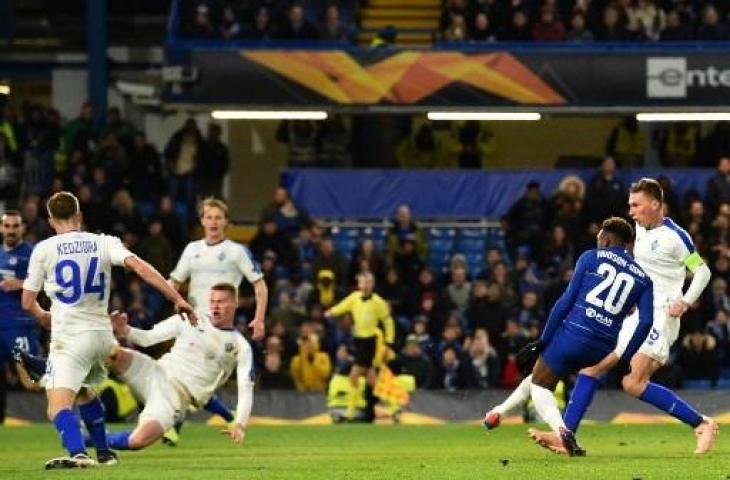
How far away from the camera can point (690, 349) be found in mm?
27234

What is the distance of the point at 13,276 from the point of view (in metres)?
20.8

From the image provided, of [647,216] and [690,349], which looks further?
[690,349]

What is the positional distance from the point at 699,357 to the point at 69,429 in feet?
45.2

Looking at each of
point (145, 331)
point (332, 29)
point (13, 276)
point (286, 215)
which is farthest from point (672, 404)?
point (332, 29)

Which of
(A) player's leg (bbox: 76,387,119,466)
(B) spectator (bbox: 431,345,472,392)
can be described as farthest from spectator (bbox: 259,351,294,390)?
(A) player's leg (bbox: 76,387,119,466)

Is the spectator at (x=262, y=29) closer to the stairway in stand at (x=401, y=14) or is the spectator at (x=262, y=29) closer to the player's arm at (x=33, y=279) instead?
the stairway in stand at (x=401, y=14)

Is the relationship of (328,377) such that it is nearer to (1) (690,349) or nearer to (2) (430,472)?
(1) (690,349)

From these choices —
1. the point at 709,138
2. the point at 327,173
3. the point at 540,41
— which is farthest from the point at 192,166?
the point at 709,138

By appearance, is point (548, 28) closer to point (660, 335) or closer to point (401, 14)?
point (401, 14)

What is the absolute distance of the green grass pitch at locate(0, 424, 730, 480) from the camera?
14492 millimetres

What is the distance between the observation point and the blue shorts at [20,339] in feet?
69.2

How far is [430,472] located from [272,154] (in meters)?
23.0

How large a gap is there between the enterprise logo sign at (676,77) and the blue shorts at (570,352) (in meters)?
15.3

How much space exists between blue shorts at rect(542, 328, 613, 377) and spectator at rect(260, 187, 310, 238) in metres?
14.1
